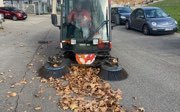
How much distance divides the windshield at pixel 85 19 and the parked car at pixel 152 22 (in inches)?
393

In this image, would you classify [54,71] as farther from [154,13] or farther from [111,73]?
[154,13]

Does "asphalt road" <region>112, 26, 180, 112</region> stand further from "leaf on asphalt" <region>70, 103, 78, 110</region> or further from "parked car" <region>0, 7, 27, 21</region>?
"parked car" <region>0, 7, 27, 21</region>

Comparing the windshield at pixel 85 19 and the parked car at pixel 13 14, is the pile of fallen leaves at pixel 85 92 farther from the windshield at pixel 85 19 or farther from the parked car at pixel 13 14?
the parked car at pixel 13 14

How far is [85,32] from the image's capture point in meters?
10.8

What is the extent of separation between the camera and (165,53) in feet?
45.0

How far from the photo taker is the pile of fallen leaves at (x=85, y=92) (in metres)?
7.09

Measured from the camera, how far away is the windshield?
10.8 metres

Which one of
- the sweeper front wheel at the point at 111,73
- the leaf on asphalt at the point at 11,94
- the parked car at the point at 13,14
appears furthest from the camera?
the parked car at the point at 13,14

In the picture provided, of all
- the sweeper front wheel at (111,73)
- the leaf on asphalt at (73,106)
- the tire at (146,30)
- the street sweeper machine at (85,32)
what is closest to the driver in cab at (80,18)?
the street sweeper machine at (85,32)

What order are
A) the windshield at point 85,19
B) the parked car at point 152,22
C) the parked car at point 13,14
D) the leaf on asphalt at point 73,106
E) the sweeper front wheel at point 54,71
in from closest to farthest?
the leaf on asphalt at point 73,106 → the sweeper front wheel at point 54,71 → the windshield at point 85,19 → the parked car at point 152,22 → the parked car at point 13,14

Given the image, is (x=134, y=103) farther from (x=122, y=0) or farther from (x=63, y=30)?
(x=122, y=0)

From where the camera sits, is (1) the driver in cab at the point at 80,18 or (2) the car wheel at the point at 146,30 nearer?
(1) the driver in cab at the point at 80,18

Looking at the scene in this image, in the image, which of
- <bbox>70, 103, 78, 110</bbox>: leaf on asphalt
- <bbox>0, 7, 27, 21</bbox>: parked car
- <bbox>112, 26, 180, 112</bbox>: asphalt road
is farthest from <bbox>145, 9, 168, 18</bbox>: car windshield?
<bbox>0, 7, 27, 21</bbox>: parked car

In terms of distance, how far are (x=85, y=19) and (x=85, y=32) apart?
414 mm
